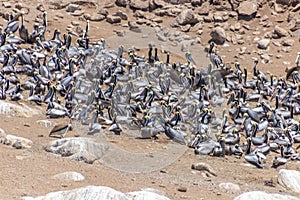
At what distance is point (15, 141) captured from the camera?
911 cm

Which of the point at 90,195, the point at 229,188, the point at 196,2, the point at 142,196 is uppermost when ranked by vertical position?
the point at 196,2

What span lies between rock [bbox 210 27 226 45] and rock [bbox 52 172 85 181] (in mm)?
8714

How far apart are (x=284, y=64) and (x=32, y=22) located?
253 inches

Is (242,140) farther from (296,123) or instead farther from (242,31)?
(242,31)

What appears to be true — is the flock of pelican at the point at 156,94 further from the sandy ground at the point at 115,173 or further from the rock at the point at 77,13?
the rock at the point at 77,13

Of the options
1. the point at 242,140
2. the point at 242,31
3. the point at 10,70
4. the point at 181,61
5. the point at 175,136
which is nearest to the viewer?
the point at 175,136

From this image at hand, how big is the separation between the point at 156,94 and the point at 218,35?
449cm

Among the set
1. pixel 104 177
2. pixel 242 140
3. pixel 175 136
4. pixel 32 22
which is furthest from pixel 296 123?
pixel 32 22

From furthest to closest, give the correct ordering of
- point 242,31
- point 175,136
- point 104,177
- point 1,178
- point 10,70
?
point 242,31
point 10,70
point 175,136
point 104,177
point 1,178

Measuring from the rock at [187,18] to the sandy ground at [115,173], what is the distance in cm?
666

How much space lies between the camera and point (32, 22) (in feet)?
54.3

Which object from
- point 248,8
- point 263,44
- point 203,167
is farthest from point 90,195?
point 248,8

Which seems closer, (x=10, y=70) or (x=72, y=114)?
(x=72, y=114)

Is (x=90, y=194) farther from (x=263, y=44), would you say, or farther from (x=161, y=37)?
(x=263, y=44)
